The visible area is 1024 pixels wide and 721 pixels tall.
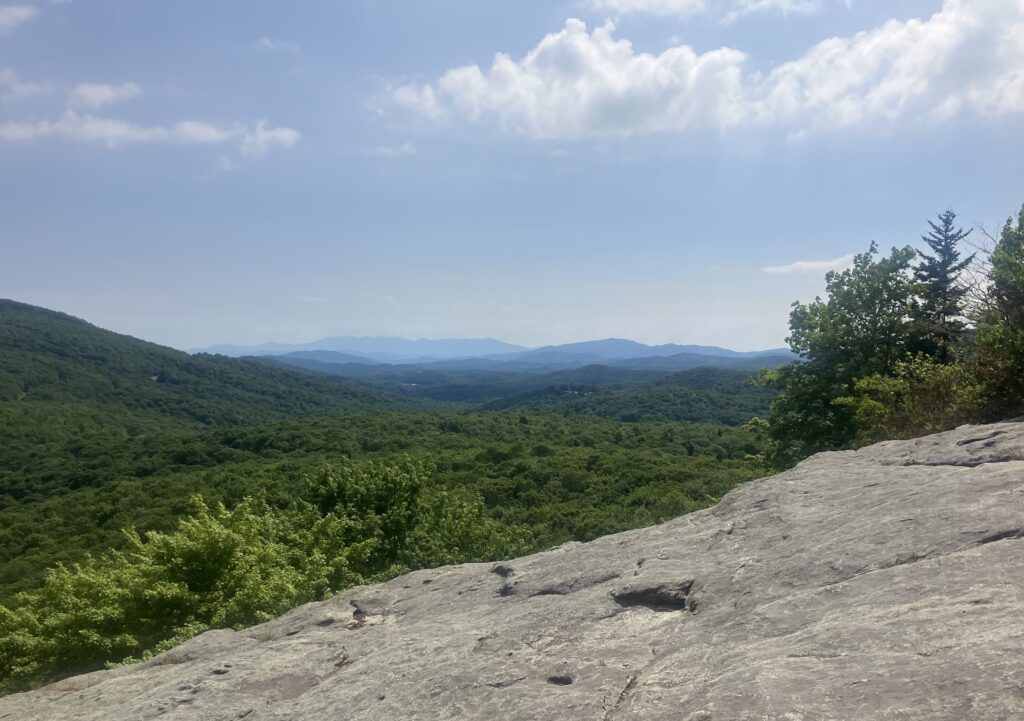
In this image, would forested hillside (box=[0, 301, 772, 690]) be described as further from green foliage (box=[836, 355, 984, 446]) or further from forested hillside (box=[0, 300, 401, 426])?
green foliage (box=[836, 355, 984, 446])

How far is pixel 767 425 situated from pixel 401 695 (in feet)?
68.7

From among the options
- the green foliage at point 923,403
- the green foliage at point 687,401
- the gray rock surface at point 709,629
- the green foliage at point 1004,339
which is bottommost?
the green foliage at point 687,401

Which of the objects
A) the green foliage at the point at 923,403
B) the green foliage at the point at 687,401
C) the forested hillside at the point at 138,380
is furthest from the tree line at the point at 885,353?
the forested hillside at the point at 138,380

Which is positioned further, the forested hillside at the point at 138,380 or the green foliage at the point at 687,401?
the forested hillside at the point at 138,380

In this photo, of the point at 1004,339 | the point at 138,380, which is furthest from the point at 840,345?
the point at 138,380

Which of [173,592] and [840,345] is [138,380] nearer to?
[173,592]

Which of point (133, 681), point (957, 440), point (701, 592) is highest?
point (957, 440)

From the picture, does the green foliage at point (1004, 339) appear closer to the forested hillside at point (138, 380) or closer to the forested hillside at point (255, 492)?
the forested hillside at point (255, 492)

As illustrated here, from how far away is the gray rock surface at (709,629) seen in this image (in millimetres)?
3383

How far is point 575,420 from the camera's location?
110 m

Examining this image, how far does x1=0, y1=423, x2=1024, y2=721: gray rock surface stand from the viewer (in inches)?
133

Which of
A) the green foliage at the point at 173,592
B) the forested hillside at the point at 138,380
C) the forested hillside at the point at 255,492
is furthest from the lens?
the forested hillside at the point at 138,380

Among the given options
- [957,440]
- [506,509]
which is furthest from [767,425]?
[506,509]

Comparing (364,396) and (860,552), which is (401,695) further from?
(364,396)
